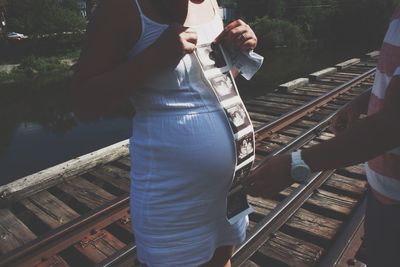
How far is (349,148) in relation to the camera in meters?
1.26

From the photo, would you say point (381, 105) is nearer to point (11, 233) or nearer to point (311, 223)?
point (311, 223)

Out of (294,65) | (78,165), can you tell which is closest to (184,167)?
(78,165)

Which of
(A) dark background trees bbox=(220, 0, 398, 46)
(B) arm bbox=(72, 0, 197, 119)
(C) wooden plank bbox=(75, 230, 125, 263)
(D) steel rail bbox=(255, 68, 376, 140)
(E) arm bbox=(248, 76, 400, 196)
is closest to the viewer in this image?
(E) arm bbox=(248, 76, 400, 196)

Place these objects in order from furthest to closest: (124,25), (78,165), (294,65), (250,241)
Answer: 1. (294,65)
2. (78,165)
3. (250,241)
4. (124,25)

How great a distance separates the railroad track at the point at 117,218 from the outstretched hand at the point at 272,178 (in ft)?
5.13

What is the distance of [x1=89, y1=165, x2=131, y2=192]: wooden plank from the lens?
16.5 ft

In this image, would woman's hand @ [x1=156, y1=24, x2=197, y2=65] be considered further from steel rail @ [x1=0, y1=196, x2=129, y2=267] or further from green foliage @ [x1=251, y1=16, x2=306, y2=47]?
green foliage @ [x1=251, y1=16, x2=306, y2=47]

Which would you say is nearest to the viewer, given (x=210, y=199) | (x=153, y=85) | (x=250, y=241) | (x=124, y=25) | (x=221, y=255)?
(x=124, y=25)

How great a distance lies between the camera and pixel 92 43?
1.32 metres

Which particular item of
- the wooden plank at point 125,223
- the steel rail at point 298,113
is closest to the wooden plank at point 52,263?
the wooden plank at point 125,223

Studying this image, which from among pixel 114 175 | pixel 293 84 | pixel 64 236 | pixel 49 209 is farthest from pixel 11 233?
→ pixel 293 84

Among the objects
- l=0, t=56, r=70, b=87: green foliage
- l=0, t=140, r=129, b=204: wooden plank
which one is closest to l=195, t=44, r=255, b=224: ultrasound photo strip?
l=0, t=140, r=129, b=204: wooden plank

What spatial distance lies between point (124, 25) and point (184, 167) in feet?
1.82

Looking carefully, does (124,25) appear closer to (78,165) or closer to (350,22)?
(78,165)
